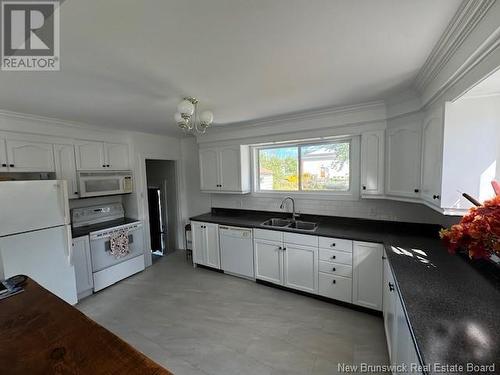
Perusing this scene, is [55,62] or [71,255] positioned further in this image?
[71,255]

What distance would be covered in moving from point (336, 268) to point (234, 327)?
1293mm

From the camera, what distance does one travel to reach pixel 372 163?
2.57 metres

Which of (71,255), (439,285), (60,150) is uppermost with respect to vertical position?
(60,150)

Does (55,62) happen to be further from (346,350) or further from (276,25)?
(346,350)

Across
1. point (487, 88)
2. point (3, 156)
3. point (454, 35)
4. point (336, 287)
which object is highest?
point (454, 35)

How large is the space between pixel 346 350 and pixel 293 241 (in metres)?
1.18

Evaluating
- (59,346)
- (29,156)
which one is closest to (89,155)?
(29,156)

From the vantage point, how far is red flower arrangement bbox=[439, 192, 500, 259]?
1181 millimetres

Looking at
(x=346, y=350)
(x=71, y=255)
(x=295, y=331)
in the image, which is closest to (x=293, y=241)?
(x=295, y=331)

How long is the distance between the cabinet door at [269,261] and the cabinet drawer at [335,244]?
1.84ft

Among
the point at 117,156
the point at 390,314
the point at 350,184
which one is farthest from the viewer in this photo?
the point at 117,156

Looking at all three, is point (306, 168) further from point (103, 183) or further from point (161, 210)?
point (161, 210)

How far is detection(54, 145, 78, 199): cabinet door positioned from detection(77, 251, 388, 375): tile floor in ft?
4.86

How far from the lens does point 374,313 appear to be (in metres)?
2.39
